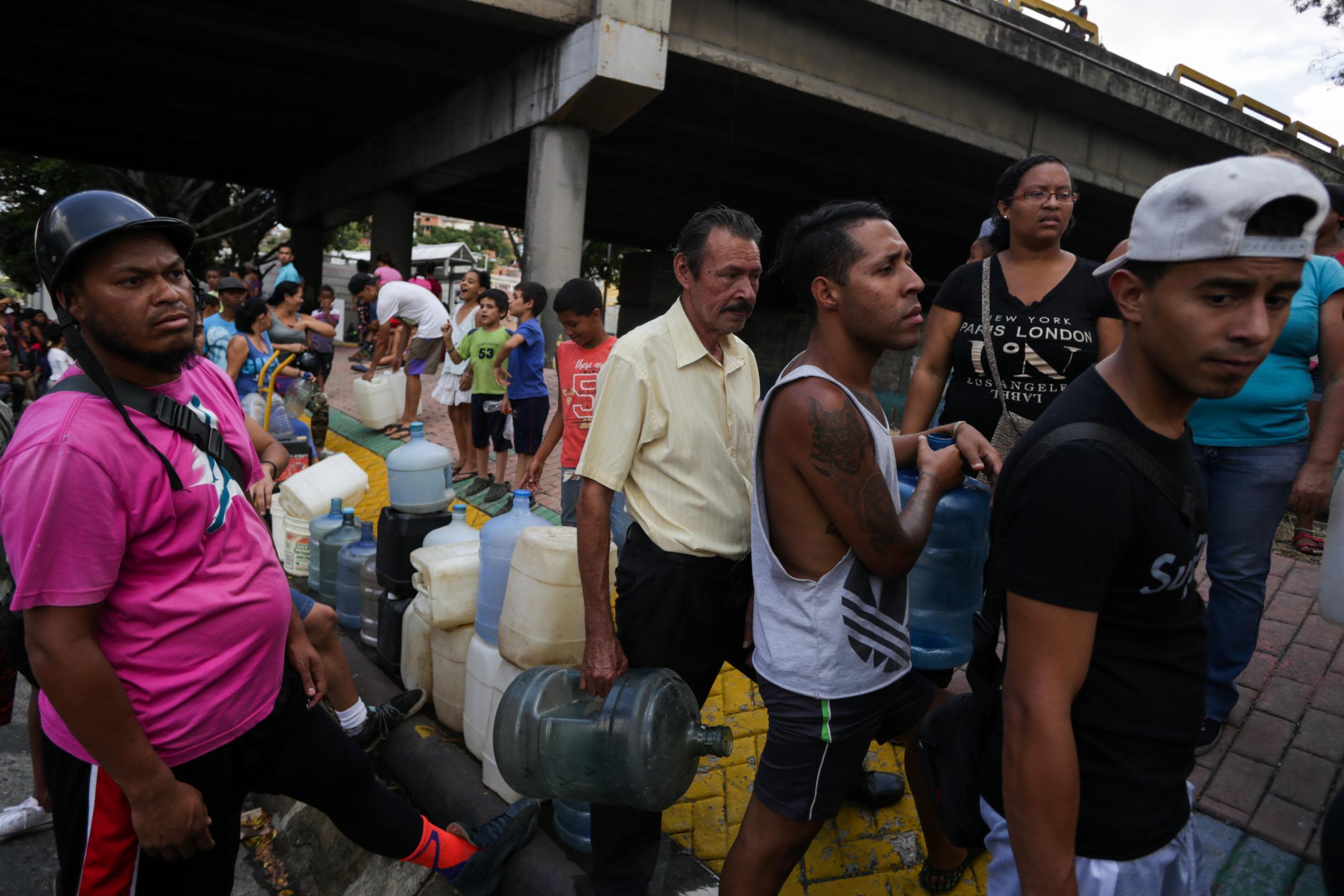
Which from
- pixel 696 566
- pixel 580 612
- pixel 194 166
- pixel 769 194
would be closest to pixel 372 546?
pixel 580 612

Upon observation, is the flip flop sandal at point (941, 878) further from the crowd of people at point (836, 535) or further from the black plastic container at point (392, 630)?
the black plastic container at point (392, 630)

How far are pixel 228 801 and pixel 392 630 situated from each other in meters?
2.29

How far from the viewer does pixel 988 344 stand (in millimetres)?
3035

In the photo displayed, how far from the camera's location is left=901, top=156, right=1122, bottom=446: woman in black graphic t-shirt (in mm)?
2910

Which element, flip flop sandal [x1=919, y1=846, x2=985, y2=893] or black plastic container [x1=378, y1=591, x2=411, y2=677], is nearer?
flip flop sandal [x1=919, y1=846, x2=985, y2=893]

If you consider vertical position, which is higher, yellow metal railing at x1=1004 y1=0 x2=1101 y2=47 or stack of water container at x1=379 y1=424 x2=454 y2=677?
yellow metal railing at x1=1004 y1=0 x2=1101 y2=47

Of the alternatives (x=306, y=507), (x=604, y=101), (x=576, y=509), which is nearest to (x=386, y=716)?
(x=576, y=509)

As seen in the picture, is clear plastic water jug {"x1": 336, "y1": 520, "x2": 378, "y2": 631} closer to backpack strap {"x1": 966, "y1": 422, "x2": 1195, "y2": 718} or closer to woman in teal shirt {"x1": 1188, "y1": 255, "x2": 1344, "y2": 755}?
backpack strap {"x1": 966, "y1": 422, "x2": 1195, "y2": 718}

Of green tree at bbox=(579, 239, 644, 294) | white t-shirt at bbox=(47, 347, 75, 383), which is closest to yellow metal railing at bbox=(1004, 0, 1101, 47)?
white t-shirt at bbox=(47, 347, 75, 383)

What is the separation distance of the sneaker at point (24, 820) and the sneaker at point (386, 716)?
1.26 metres

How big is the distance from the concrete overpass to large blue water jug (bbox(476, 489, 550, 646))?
30.0 feet

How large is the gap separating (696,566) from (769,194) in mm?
20025

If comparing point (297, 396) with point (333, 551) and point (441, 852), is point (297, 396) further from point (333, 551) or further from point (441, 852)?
point (441, 852)

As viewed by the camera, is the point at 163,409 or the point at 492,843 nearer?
the point at 163,409
